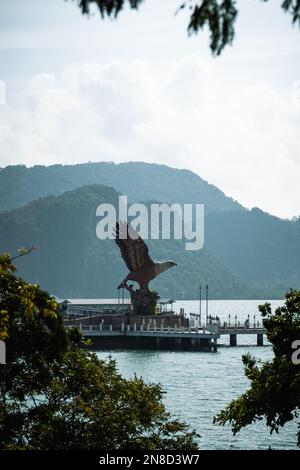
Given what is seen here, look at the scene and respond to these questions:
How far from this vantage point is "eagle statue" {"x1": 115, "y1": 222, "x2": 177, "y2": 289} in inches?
4016

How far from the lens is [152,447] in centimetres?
2459

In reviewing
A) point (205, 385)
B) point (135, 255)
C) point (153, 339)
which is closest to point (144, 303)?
point (135, 255)

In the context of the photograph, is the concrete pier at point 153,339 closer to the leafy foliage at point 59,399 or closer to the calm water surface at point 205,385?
the calm water surface at point 205,385

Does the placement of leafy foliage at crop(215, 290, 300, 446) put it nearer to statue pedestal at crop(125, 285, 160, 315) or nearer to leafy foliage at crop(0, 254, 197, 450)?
leafy foliage at crop(0, 254, 197, 450)

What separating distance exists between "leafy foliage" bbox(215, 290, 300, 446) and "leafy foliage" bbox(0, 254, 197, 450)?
123 inches

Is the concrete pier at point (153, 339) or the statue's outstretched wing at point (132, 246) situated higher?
the statue's outstretched wing at point (132, 246)

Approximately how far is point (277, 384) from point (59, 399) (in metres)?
7.05

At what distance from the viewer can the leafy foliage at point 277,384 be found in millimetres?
28297

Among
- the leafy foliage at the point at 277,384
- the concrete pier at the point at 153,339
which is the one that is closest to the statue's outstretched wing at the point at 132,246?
the concrete pier at the point at 153,339

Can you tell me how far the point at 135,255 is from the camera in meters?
104

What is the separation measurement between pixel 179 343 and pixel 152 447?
7554 centimetres

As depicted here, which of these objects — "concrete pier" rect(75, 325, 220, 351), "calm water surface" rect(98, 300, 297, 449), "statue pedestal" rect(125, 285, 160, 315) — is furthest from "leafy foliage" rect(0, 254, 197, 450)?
"statue pedestal" rect(125, 285, 160, 315)

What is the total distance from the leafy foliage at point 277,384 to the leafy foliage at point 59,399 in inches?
123
